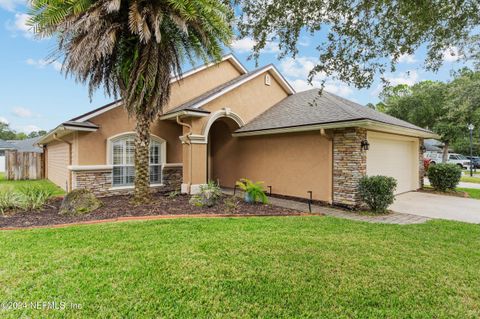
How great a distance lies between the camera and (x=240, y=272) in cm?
385

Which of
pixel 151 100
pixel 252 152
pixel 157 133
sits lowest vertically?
pixel 252 152

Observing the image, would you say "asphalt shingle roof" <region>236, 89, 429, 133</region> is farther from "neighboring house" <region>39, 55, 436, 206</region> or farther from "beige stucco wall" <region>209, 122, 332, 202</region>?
"beige stucco wall" <region>209, 122, 332, 202</region>

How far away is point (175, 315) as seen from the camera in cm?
289

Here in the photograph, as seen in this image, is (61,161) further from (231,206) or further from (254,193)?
(254,193)

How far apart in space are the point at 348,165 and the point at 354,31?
188 inches

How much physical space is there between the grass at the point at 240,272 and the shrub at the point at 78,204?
1697 mm

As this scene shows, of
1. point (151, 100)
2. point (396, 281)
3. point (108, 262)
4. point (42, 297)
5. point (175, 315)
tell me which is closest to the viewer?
point (175, 315)

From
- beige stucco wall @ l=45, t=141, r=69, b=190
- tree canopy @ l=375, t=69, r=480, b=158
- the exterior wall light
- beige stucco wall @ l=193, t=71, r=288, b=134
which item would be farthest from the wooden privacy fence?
tree canopy @ l=375, t=69, r=480, b=158

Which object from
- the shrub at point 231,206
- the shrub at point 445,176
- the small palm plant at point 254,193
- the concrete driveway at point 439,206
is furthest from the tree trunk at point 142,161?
the shrub at point 445,176

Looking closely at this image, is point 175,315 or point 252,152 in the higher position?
point 252,152

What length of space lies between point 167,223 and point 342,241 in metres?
4.14

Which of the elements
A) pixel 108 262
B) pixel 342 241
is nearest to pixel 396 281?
pixel 342 241

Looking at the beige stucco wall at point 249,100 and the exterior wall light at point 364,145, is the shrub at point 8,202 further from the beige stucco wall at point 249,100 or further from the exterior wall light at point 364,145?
the exterior wall light at point 364,145

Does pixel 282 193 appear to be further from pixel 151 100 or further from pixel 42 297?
pixel 42 297
